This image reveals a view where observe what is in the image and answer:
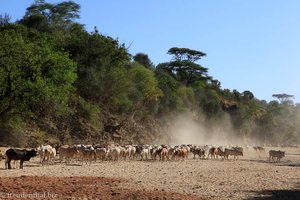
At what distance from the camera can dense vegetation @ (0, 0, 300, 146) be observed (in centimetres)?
2828

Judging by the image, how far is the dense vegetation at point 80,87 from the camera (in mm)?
28281

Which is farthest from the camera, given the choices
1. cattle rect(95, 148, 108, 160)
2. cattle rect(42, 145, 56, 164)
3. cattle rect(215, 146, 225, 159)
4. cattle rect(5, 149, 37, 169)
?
cattle rect(215, 146, 225, 159)

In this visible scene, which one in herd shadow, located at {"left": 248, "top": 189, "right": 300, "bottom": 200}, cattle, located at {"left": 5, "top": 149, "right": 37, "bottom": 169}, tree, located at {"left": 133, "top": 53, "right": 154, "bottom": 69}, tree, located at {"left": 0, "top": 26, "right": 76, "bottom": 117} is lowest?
herd shadow, located at {"left": 248, "top": 189, "right": 300, "bottom": 200}

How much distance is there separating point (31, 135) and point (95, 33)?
18102mm

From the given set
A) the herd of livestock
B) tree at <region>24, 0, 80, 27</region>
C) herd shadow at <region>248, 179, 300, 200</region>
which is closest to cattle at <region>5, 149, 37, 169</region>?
the herd of livestock

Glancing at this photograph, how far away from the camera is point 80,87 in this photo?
47.4 m

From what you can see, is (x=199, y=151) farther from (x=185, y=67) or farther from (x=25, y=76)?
(x=185, y=67)

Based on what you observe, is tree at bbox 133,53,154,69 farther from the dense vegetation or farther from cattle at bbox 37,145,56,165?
cattle at bbox 37,145,56,165

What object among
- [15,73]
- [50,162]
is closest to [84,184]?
[50,162]

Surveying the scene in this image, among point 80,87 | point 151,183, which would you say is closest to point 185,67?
point 80,87

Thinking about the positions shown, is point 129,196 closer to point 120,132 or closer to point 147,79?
point 120,132

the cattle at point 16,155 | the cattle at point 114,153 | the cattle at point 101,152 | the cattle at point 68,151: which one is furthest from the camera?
the cattle at point 114,153

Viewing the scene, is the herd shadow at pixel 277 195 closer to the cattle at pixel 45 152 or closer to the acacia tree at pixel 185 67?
the cattle at pixel 45 152

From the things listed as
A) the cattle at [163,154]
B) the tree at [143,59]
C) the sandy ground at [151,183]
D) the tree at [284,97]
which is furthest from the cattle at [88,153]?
the tree at [284,97]
